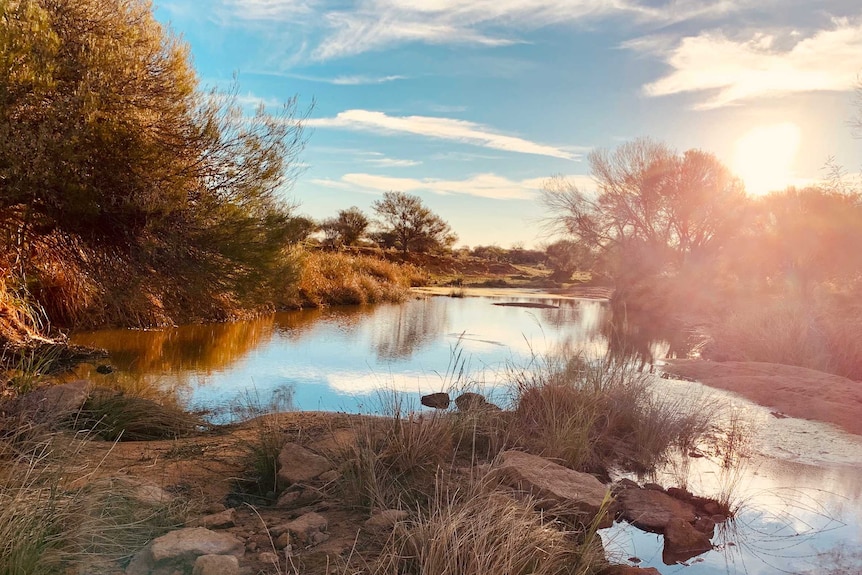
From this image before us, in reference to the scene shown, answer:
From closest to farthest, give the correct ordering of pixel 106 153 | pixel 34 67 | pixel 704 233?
pixel 34 67
pixel 106 153
pixel 704 233

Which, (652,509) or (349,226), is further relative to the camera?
(349,226)

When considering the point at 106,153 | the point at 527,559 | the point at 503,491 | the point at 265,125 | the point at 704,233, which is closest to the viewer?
the point at 527,559

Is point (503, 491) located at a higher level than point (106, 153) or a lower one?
lower

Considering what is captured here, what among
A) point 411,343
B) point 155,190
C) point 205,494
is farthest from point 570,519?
point 411,343

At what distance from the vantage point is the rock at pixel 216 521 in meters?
3.64

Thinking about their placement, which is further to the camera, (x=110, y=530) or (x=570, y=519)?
(x=570, y=519)

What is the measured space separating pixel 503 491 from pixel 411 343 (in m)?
10.3

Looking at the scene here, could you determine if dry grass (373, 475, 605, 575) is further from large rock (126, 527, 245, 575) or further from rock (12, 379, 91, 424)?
rock (12, 379, 91, 424)

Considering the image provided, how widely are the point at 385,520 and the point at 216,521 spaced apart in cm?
100

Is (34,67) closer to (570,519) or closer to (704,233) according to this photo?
(570,519)

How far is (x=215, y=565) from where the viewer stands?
2.99 m

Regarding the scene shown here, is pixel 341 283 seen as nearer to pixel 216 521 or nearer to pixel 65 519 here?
pixel 216 521

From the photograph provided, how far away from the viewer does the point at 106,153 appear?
777 cm

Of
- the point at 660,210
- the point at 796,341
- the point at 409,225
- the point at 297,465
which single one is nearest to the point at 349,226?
the point at 409,225
